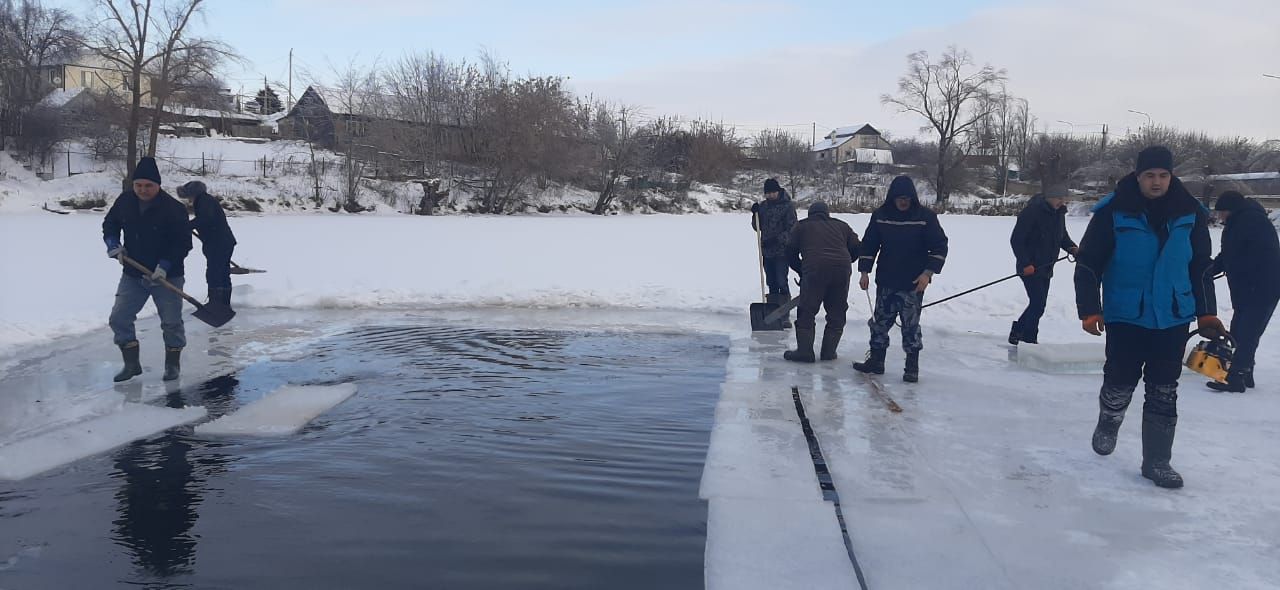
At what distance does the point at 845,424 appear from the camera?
5.26 m

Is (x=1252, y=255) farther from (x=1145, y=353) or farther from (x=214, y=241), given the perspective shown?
(x=214, y=241)

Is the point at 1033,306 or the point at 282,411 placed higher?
the point at 1033,306

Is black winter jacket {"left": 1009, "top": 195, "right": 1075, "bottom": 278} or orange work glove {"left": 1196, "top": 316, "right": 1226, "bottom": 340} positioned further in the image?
black winter jacket {"left": 1009, "top": 195, "right": 1075, "bottom": 278}

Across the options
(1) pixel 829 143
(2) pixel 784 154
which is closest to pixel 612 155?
(2) pixel 784 154

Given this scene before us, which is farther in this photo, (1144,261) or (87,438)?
(87,438)

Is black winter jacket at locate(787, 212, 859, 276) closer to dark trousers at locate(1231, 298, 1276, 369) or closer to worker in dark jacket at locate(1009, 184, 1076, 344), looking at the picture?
worker in dark jacket at locate(1009, 184, 1076, 344)

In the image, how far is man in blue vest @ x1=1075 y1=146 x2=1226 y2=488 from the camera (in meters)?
3.98

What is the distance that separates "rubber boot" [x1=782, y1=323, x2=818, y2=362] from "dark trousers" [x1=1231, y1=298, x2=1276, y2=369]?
3.07m

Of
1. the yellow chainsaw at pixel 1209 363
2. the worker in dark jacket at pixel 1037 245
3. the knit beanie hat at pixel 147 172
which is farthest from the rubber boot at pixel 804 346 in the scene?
the knit beanie hat at pixel 147 172

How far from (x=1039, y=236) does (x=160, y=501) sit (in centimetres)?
734

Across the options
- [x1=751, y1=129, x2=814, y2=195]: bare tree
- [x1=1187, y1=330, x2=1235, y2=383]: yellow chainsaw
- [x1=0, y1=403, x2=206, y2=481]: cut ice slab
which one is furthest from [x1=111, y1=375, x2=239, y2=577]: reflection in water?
[x1=751, y1=129, x2=814, y2=195]: bare tree

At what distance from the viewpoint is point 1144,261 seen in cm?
403

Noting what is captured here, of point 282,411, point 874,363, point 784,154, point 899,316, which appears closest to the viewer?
point 282,411

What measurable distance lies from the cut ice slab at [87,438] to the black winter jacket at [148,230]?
122 cm
